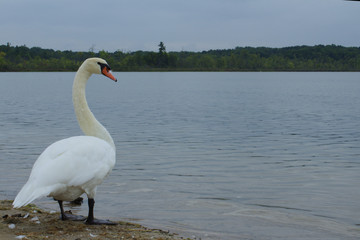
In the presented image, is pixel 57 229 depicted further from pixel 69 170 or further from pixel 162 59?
pixel 162 59

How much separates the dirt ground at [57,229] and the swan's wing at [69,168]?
0.49 metres

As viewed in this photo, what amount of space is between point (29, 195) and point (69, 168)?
1.79 feet

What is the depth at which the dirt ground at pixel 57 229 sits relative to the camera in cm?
587

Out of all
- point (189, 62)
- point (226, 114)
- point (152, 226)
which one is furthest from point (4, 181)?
point (189, 62)

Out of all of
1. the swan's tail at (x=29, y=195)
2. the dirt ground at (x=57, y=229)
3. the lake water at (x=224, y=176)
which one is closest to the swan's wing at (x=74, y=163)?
the swan's tail at (x=29, y=195)

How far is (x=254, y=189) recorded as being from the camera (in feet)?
33.4

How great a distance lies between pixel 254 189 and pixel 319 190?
1.29 metres

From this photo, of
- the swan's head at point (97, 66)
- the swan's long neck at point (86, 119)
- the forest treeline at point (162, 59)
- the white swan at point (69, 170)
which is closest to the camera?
the white swan at point (69, 170)

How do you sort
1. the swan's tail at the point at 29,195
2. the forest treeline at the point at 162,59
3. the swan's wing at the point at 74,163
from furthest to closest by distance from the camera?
the forest treeline at the point at 162,59, the swan's wing at the point at 74,163, the swan's tail at the point at 29,195

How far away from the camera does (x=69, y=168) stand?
19.2ft

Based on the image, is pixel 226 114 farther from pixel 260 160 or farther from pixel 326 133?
pixel 260 160

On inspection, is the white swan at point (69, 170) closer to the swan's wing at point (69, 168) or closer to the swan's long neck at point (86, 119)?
the swan's wing at point (69, 168)

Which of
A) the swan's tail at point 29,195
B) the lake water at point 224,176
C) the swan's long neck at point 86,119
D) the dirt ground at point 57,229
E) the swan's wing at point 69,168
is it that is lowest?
the lake water at point 224,176

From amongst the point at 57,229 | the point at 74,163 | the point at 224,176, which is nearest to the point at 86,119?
the point at 74,163
